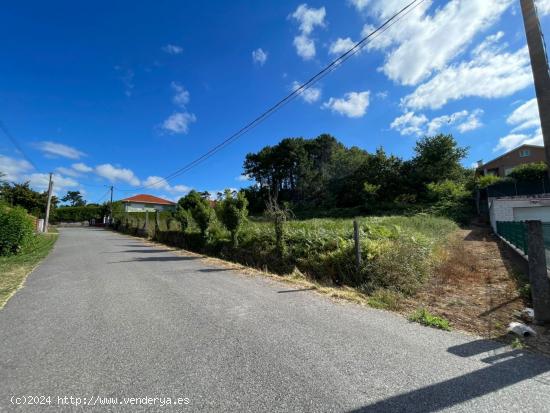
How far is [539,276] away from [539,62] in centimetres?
296

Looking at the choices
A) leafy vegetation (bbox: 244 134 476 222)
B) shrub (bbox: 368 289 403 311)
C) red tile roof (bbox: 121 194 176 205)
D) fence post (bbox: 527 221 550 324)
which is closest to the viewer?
fence post (bbox: 527 221 550 324)

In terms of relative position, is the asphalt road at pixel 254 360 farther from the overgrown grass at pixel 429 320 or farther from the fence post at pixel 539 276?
the fence post at pixel 539 276

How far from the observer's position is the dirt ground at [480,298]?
401cm

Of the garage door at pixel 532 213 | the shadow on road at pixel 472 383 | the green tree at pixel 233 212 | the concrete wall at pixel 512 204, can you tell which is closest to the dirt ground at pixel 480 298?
the shadow on road at pixel 472 383

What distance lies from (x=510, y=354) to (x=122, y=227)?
36017 millimetres

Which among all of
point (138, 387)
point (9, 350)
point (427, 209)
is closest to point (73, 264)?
point (9, 350)

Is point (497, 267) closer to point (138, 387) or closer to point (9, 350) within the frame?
point (138, 387)

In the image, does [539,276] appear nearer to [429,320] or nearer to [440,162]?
Answer: [429,320]

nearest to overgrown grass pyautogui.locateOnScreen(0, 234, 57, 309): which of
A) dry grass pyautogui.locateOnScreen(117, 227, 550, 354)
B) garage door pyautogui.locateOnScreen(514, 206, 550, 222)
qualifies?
dry grass pyautogui.locateOnScreen(117, 227, 550, 354)

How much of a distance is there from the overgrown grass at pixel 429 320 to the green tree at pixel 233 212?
8.36 meters

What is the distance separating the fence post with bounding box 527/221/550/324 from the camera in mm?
4121

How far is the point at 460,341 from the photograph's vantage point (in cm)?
359

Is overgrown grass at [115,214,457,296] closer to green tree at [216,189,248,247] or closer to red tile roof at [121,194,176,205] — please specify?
green tree at [216,189,248,247]

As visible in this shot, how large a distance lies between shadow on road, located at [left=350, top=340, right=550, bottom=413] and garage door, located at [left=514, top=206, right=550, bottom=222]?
1801 cm
